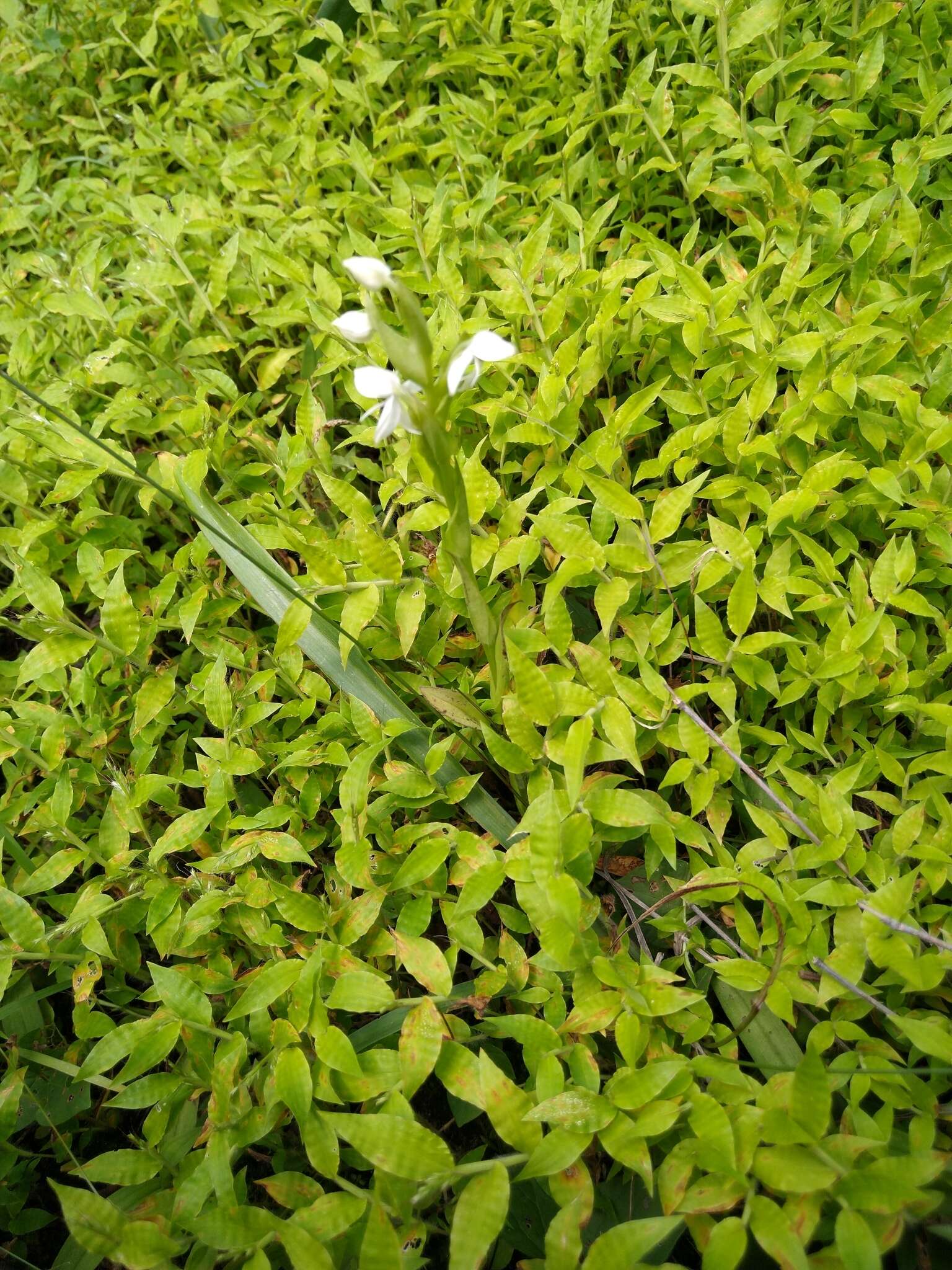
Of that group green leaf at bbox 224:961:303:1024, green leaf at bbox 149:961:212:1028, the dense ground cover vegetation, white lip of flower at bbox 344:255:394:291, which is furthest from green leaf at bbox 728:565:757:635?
green leaf at bbox 149:961:212:1028

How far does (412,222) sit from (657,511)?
935 millimetres

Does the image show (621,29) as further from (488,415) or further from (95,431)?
(95,431)

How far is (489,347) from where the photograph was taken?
2.77ft

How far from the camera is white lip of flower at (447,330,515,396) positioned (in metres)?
0.83

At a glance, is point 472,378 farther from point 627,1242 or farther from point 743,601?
point 627,1242

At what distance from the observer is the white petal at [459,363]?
2.85 ft

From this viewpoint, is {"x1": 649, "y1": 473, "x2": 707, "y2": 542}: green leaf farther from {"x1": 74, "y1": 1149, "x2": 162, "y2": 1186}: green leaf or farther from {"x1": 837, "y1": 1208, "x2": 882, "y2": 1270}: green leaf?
{"x1": 74, "y1": 1149, "x2": 162, "y2": 1186}: green leaf

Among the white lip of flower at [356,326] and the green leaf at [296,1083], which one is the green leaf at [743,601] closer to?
the white lip of flower at [356,326]

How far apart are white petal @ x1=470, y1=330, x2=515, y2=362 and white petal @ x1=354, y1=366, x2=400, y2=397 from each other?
0.30 ft

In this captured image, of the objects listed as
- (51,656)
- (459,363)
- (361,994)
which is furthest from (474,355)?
(51,656)

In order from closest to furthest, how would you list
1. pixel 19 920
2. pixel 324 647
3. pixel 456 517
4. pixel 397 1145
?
pixel 397 1145 < pixel 456 517 < pixel 19 920 < pixel 324 647

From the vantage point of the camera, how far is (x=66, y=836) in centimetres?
133

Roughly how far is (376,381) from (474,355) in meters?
0.11

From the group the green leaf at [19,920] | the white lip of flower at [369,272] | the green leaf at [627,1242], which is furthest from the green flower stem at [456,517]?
the green leaf at [19,920]
